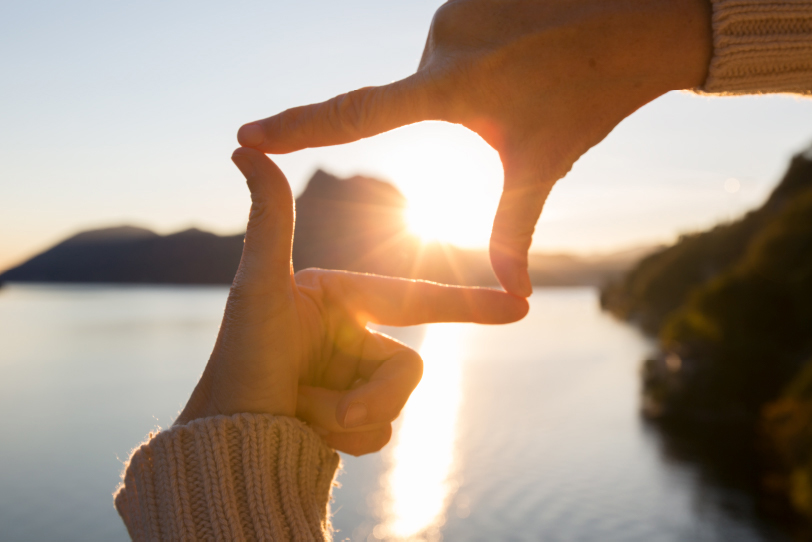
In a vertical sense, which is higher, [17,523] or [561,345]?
[561,345]

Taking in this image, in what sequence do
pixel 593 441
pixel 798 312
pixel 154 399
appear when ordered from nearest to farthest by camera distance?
pixel 798 312
pixel 593 441
pixel 154 399

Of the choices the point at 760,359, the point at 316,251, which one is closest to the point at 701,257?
the point at 760,359

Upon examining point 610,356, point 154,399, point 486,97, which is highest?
point 486,97

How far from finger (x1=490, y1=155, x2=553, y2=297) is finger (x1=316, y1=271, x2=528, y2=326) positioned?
0.41 feet

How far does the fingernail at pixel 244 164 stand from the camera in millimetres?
1713

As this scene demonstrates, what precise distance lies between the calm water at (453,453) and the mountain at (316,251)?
11056 mm

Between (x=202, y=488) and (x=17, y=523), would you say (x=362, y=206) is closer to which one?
(x=202, y=488)

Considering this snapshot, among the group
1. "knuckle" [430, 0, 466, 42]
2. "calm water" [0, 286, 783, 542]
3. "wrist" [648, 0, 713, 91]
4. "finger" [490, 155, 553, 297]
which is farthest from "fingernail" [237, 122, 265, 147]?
"calm water" [0, 286, 783, 542]

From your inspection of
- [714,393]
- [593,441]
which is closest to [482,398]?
[593,441]

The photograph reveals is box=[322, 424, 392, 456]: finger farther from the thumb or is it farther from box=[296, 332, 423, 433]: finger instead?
the thumb

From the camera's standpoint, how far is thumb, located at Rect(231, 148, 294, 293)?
1734mm

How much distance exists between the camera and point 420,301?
80.9 inches

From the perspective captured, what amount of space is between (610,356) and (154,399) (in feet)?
176

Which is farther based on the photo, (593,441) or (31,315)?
(31,315)
